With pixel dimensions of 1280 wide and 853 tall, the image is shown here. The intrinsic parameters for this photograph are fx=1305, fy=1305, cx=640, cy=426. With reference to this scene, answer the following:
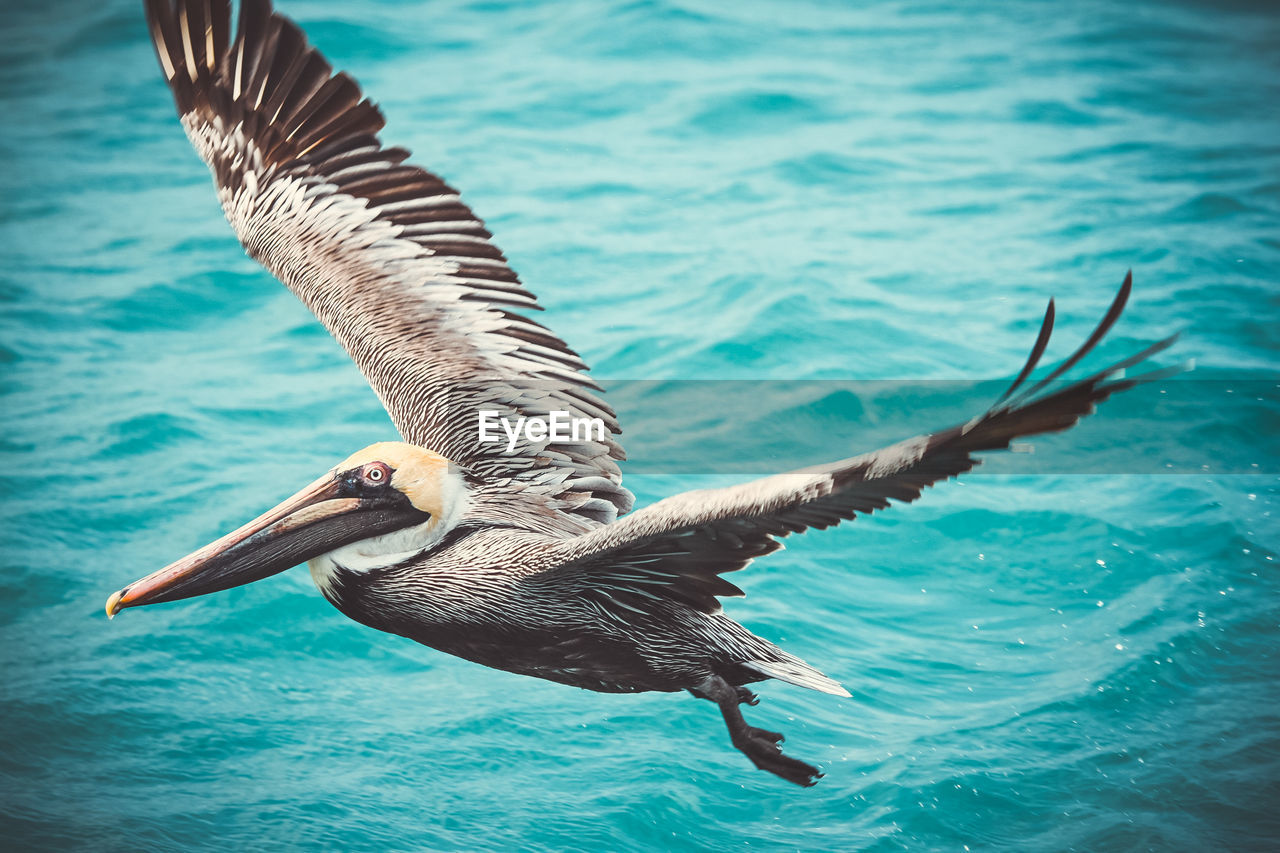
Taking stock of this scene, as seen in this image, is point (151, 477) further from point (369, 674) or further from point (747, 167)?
point (747, 167)

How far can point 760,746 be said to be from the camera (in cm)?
423

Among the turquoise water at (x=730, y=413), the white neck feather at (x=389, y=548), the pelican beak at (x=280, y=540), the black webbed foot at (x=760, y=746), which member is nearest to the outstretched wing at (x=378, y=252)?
the white neck feather at (x=389, y=548)

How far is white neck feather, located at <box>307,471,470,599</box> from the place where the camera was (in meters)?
4.19

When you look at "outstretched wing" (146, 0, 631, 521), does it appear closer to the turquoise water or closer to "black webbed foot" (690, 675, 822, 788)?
"black webbed foot" (690, 675, 822, 788)

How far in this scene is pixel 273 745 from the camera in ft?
19.5

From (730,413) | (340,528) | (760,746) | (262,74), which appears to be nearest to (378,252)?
(262,74)

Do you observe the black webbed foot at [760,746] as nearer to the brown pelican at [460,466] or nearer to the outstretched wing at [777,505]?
the brown pelican at [460,466]

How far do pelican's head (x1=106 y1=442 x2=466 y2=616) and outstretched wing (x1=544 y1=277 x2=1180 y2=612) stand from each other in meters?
0.53

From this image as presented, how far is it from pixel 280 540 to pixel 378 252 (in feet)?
4.88

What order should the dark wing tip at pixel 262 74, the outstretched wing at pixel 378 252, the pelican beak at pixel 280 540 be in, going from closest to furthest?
the pelican beak at pixel 280 540 → the outstretched wing at pixel 378 252 → the dark wing tip at pixel 262 74

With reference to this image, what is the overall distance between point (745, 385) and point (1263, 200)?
5.03 meters

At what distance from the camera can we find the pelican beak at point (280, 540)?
403 centimetres

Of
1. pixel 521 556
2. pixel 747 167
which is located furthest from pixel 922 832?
pixel 747 167

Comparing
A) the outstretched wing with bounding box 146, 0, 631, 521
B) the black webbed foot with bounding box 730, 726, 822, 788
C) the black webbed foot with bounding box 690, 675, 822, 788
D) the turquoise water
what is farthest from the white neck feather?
the turquoise water
